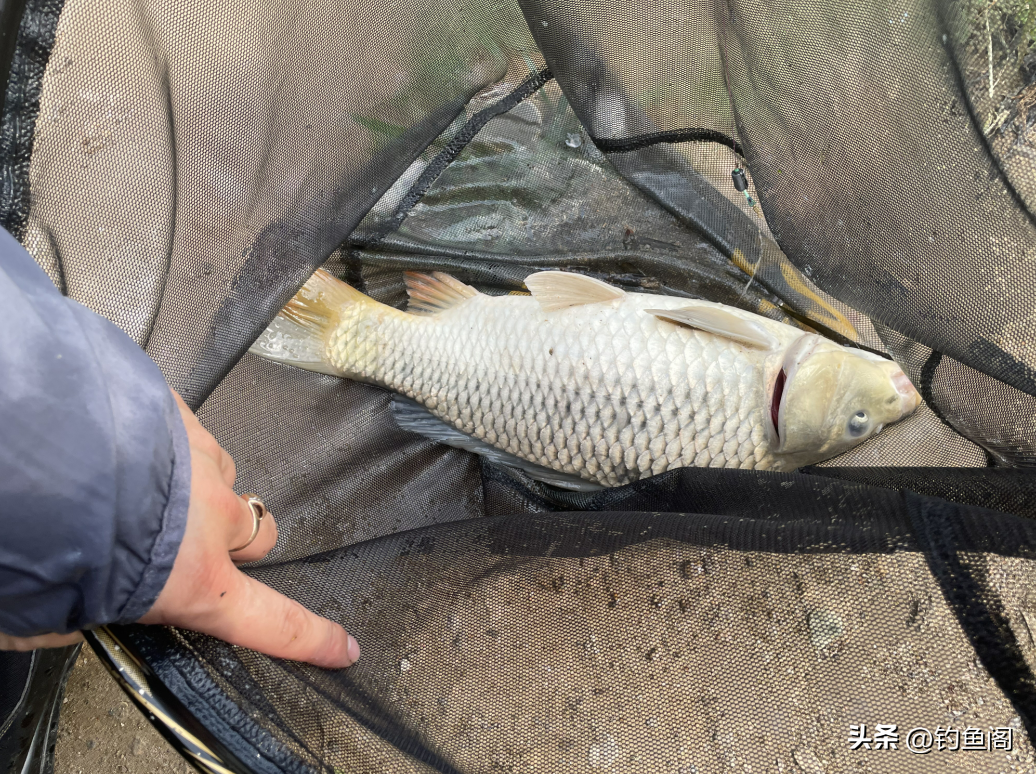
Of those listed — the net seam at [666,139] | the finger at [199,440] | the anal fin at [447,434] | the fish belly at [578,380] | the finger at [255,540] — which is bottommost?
the anal fin at [447,434]

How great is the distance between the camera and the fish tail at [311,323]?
136 centimetres

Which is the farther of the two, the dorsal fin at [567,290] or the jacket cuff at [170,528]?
the dorsal fin at [567,290]

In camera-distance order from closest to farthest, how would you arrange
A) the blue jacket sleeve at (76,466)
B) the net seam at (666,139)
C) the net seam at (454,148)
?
the blue jacket sleeve at (76,466), the net seam at (666,139), the net seam at (454,148)

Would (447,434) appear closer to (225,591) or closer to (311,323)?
(311,323)

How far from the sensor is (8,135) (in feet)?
2.63

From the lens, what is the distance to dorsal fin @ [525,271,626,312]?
4.30ft

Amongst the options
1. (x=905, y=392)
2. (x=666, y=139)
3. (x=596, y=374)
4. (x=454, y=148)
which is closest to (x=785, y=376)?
(x=905, y=392)

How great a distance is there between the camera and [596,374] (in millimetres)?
1273

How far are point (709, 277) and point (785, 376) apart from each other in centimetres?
38

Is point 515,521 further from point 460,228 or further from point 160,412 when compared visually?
point 460,228

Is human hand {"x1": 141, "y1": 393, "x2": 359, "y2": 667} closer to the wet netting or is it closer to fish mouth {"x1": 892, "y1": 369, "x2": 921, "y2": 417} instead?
the wet netting

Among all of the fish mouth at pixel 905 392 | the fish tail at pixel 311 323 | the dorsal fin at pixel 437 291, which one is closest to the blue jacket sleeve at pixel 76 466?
the fish tail at pixel 311 323

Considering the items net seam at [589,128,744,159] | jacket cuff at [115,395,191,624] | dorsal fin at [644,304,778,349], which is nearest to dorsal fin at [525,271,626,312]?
dorsal fin at [644,304,778,349]

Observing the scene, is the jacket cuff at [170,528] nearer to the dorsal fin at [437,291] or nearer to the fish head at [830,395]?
the dorsal fin at [437,291]
